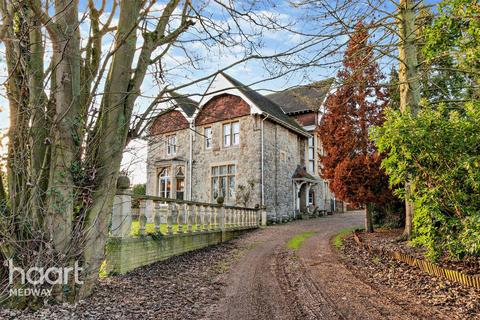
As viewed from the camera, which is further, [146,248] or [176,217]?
[176,217]

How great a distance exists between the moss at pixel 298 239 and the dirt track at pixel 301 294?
1.68 meters

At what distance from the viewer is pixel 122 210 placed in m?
6.80

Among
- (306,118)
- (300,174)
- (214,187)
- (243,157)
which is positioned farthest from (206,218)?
(306,118)

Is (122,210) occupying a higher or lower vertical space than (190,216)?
higher

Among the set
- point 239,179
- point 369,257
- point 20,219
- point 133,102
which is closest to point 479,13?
point 369,257

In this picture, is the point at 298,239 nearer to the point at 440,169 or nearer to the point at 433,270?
the point at 433,270

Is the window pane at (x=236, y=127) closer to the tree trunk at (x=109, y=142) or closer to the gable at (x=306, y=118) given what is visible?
the gable at (x=306, y=118)

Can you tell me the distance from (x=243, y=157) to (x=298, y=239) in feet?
27.1

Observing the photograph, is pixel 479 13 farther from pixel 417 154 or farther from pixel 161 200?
pixel 161 200

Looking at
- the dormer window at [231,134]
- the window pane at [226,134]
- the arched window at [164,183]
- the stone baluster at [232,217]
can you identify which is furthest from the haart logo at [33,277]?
the arched window at [164,183]

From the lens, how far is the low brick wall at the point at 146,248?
662 centimetres

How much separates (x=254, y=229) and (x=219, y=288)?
31.7ft

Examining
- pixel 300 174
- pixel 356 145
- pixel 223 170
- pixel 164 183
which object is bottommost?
pixel 164 183

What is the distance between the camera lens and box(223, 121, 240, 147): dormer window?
64.8 ft
